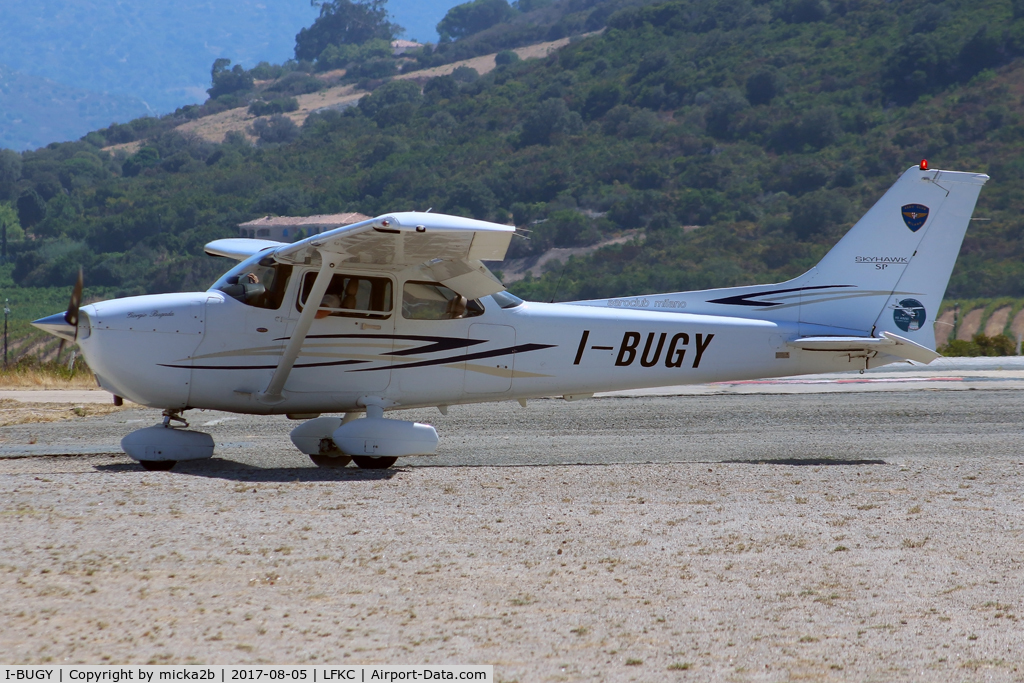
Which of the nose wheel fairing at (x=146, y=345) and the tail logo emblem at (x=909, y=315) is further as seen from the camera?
the tail logo emblem at (x=909, y=315)

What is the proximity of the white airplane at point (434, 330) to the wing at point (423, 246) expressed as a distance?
0.9 inches

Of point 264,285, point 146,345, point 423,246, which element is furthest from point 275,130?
point 423,246

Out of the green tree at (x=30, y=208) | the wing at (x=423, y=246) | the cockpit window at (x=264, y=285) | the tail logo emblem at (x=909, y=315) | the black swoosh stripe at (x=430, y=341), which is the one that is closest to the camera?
the wing at (x=423, y=246)

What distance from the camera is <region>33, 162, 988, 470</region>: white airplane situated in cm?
874

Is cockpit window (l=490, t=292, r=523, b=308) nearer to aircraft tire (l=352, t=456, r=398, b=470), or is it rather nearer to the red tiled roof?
aircraft tire (l=352, t=456, r=398, b=470)

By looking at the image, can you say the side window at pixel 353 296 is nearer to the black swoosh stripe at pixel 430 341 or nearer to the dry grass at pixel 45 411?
the black swoosh stripe at pixel 430 341

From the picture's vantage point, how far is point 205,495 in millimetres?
7277

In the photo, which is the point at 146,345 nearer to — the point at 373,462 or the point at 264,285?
the point at 264,285

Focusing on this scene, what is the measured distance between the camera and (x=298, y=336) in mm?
8805

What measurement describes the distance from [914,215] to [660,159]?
217ft

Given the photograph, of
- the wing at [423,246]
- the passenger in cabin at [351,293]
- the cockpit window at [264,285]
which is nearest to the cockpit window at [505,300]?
the wing at [423,246]

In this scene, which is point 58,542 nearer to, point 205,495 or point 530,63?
point 205,495

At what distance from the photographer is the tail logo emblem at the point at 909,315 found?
10469 millimetres

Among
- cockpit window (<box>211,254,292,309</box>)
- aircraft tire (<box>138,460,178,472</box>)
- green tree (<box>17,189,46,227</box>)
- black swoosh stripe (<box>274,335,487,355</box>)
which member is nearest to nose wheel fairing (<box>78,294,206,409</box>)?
cockpit window (<box>211,254,292,309</box>)
